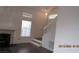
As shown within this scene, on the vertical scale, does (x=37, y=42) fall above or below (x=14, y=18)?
below

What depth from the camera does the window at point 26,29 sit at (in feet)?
18.8

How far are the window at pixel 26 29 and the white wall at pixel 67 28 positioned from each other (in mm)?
1249

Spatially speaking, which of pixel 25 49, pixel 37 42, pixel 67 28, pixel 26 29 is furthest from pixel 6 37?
pixel 67 28

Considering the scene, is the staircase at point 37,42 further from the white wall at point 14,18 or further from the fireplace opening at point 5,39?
the fireplace opening at point 5,39

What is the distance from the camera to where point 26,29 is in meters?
5.76

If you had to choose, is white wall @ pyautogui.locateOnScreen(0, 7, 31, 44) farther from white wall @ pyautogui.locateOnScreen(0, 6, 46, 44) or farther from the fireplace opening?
the fireplace opening

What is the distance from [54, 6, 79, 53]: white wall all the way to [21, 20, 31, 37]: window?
1.25 metres

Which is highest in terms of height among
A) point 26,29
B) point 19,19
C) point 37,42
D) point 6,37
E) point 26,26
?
point 19,19

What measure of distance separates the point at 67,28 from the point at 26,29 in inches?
66.9

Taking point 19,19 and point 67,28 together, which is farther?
point 19,19

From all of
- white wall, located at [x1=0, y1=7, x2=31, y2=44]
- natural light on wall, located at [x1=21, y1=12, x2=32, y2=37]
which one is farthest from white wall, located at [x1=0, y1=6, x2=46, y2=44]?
natural light on wall, located at [x1=21, y1=12, x2=32, y2=37]

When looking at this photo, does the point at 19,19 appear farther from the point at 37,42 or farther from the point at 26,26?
the point at 37,42

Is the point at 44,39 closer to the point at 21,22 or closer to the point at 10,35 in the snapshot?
the point at 21,22
